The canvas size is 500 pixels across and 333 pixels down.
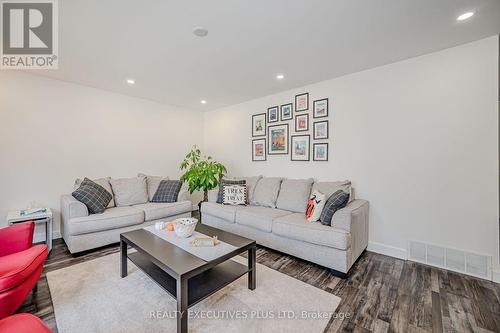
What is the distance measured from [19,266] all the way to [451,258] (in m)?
4.13

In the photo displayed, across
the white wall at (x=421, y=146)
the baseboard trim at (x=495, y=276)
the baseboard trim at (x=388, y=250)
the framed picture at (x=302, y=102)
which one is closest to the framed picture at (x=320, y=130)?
the white wall at (x=421, y=146)

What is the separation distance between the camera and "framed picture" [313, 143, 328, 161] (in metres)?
3.40

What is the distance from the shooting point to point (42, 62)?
2818 millimetres

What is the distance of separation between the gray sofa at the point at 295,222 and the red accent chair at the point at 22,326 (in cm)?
219

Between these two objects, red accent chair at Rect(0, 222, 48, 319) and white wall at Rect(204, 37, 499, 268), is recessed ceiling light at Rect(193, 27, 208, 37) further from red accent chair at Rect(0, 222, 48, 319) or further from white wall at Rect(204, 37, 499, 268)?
red accent chair at Rect(0, 222, 48, 319)

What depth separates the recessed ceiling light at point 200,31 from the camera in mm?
2090

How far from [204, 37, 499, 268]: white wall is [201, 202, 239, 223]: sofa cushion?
5.06 feet

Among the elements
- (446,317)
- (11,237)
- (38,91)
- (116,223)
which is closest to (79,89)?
(38,91)

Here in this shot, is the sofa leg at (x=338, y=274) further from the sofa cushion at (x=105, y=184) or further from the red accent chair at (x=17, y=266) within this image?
the sofa cushion at (x=105, y=184)

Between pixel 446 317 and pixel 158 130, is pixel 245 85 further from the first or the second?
pixel 446 317

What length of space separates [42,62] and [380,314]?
4.75 meters

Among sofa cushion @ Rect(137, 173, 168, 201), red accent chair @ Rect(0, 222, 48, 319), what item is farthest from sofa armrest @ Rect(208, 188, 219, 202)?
red accent chair @ Rect(0, 222, 48, 319)

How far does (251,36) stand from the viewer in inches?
87.4

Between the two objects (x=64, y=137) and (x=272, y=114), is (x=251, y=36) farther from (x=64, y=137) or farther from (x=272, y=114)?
(x=64, y=137)
